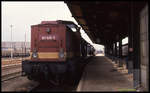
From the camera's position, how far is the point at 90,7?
1088 cm

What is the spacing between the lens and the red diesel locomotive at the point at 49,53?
9953mm

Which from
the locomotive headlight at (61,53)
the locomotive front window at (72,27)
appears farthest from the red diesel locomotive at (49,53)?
the locomotive front window at (72,27)

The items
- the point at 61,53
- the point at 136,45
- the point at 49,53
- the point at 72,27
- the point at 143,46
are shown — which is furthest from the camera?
the point at 72,27

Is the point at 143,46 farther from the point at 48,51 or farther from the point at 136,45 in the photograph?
the point at 48,51

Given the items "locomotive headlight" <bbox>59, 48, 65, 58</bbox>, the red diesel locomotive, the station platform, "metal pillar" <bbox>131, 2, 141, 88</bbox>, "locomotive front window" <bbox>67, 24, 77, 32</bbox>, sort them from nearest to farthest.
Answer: the station platform → "metal pillar" <bbox>131, 2, 141, 88</bbox> → the red diesel locomotive → "locomotive headlight" <bbox>59, 48, 65, 58</bbox> → "locomotive front window" <bbox>67, 24, 77, 32</bbox>

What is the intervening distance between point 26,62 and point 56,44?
1745 mm

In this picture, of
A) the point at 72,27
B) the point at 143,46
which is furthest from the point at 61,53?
the point at 143,46

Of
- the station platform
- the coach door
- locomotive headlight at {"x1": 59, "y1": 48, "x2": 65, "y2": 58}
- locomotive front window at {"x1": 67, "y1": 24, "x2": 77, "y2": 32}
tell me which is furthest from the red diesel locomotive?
the coach door

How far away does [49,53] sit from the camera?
35.1 feet

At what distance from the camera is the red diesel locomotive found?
392 inches

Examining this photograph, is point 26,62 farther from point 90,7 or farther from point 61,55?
point 90,7

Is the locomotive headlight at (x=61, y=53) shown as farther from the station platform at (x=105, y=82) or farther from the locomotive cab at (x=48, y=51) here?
the station platform at (x=105, y=82)

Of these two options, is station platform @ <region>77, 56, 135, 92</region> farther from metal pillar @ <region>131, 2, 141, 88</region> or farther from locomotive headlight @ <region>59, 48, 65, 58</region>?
locomotive headlight @ <region>59, 48, 65, 58</region>

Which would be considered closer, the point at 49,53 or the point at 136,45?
the point at 136,45
